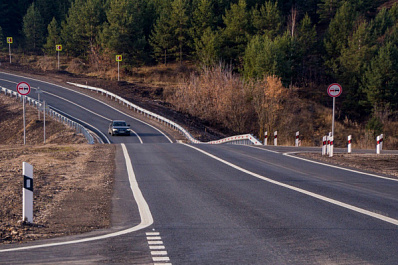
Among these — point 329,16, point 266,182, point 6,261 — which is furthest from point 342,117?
point 6,261

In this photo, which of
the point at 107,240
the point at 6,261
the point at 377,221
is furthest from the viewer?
the point at 377,221

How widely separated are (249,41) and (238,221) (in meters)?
67.6

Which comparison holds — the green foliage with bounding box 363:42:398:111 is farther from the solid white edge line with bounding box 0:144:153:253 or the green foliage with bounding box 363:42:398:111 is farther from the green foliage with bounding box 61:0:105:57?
the solid white edge line with bounding box 0:144:153:253

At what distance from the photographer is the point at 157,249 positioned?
6.41 meters

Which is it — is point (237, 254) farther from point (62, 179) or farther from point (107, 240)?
point (62, 179)

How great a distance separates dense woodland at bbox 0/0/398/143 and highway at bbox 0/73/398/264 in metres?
39.6

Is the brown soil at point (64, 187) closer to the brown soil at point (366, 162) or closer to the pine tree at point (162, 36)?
the brown soil at point (366, 162)

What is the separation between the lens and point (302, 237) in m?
7.06

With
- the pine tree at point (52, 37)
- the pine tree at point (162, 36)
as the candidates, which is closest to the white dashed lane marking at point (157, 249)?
the pine tree at point (162, 36)

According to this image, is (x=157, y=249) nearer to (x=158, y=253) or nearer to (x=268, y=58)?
(x=158, y=253)

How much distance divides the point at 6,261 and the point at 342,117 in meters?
65.7

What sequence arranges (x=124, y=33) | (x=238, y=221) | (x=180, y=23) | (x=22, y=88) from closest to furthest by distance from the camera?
(x=238, y=221) < (x=22, y=88) < (x=124, y=33) < (x=180, y=23)

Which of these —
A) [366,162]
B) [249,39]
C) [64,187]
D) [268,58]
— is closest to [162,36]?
[249,39]

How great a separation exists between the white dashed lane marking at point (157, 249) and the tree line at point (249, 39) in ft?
186
